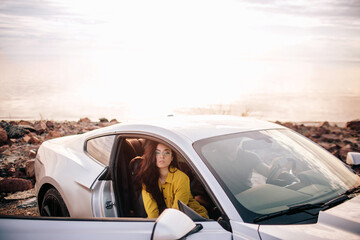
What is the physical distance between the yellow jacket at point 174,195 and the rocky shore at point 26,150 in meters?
2.42

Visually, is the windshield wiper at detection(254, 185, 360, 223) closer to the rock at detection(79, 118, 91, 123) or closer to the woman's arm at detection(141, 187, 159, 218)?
the woman's arm at detection(141, 187, 159, 218)

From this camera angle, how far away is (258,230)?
193cm

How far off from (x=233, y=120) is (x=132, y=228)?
141 cm

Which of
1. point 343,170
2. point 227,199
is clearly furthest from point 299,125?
point 227,199

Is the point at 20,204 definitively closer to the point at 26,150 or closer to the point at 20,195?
the point at 20,195

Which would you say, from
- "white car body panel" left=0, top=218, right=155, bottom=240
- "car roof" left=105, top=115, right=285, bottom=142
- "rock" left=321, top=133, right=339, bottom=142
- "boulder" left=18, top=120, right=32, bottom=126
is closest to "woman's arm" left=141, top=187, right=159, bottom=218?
"car roof" left=105, top=115, right=285, bottom=142

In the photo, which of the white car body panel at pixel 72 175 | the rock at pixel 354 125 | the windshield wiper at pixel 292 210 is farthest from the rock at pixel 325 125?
the windshield wiper at pixel 292 210

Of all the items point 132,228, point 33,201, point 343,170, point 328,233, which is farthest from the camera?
point 33,201

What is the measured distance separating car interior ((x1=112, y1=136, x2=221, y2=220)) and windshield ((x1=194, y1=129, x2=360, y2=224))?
50 centimetres

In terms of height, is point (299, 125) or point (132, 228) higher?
point (132, 228)

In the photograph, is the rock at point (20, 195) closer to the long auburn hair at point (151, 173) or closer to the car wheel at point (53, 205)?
the car wheel at point (53, 205)

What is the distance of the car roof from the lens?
2.62 m

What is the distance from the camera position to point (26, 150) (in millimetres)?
7039

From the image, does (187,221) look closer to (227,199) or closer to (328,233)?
(227,199)
